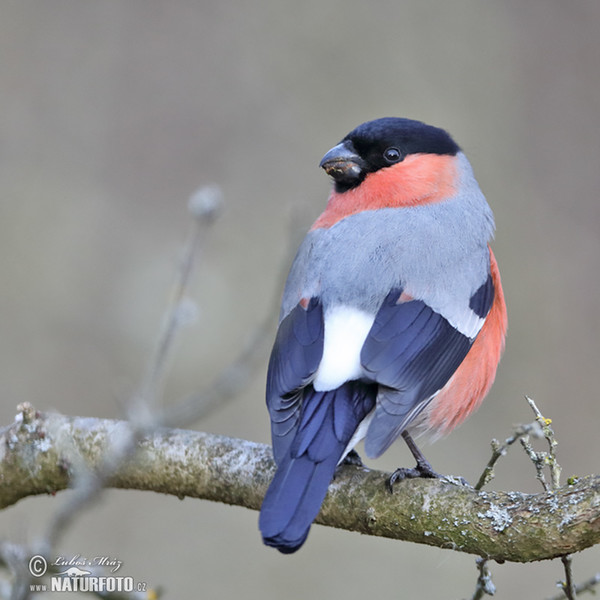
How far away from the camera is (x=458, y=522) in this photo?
2291 millimetres

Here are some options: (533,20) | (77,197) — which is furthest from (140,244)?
(533,20)

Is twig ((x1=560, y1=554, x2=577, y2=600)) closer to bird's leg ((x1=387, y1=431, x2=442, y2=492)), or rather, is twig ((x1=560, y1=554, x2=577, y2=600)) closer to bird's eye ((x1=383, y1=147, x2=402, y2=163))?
bird's leg ((x1=387, y1=431, x2=442, y2=492))

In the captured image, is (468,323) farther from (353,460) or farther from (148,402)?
(148,402)

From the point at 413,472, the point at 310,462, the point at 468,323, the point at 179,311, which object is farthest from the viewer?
the point at 468,323

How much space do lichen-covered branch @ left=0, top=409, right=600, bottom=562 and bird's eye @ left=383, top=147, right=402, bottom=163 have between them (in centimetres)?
123

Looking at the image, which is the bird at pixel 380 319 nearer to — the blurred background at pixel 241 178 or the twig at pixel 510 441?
the twig at pixel 510 441

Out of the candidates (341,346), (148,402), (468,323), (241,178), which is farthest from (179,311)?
(241,178)

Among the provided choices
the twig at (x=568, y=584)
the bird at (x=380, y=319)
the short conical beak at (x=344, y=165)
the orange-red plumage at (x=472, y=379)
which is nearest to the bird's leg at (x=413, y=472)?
the bird at (x=380, y=319)

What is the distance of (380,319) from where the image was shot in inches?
107

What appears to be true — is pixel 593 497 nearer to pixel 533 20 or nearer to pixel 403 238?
pixel 403 238

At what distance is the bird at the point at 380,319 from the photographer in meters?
2.42

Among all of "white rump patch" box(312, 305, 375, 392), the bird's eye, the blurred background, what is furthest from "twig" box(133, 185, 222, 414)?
the blurred background

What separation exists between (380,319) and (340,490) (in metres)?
0.52

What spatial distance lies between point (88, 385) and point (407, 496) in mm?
3382
